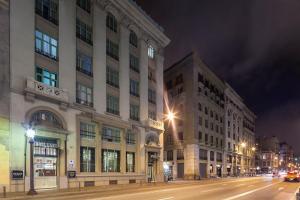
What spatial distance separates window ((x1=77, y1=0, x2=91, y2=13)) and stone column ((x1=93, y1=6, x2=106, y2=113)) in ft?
3.27

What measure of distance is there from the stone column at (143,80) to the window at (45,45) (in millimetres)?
18909

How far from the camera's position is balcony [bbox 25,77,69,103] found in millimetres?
32812

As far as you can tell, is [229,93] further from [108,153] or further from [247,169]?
[108,153]

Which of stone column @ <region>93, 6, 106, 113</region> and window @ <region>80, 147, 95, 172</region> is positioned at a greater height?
stone column @ <region>93, 6, 106, 113</region>

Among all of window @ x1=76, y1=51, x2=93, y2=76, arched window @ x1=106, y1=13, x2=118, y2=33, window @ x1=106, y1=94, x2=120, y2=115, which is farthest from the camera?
arched window @ x1=106, y1=13, x2=118, y2=33

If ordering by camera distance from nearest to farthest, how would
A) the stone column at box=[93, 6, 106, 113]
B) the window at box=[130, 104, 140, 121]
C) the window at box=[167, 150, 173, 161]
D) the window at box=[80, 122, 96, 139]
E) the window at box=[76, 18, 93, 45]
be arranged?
the window at box=[80, 122, 96, 139] → the window at box=[76, 18, 93, 45] → the stone column at box=[93, 6, 106, 113] → the window at box=[130, 104, 140, 121] → the window at box=[167, 150, 173, 161]

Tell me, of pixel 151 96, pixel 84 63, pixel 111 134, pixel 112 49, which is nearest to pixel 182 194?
pixel 111 134

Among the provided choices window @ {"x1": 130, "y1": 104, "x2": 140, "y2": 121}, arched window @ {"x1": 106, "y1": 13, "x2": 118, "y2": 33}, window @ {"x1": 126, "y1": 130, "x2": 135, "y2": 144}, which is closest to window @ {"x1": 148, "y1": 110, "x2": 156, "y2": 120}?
window @ {"x1": 130, "y1": 104, "x2": 140, "y2": 121}

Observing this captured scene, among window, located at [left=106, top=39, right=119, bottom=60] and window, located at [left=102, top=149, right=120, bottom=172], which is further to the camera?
window, located at [left=106, top=39, right=119, bottom=60]

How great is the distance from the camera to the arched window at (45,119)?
110 feet

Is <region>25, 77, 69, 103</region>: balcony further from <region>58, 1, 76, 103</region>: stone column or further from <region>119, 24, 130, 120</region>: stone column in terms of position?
<region>119, 24, 130, 120</region>: stone column

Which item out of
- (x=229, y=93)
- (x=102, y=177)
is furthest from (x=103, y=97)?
(x=229, y=93)

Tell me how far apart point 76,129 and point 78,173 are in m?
4.53

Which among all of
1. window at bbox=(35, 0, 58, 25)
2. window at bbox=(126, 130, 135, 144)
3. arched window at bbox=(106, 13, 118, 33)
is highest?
arched window at bbox=(106, 13, 118, 33)
